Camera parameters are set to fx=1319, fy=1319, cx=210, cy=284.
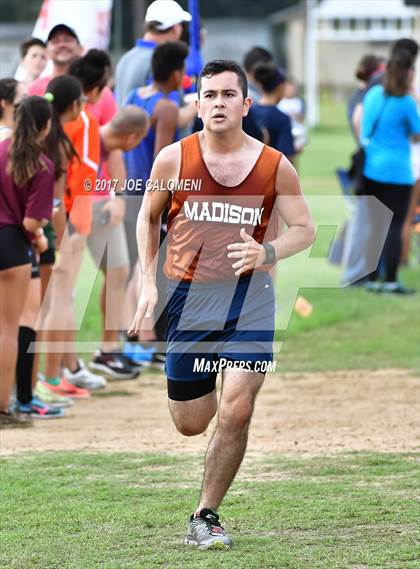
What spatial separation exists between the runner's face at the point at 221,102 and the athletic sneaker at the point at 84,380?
14.2ft

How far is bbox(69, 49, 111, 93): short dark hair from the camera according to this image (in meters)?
9.72

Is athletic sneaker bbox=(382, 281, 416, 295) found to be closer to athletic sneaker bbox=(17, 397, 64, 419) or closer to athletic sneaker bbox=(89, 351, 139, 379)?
athletic sneaker bbox=(89, 351, 139, 379)

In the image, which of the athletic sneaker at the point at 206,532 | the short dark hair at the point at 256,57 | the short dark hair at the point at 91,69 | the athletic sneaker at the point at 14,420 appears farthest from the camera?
the short dark hair at the point at 256,57

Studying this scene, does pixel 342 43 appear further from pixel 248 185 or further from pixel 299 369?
pixel 248 185

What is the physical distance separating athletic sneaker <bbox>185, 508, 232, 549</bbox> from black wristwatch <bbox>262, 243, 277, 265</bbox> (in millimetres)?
1192

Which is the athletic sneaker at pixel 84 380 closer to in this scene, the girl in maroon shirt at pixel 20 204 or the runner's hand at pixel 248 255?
the girl in maroon shirt at pixel 20 204

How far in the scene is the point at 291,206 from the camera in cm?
636

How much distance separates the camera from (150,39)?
37.2 ft

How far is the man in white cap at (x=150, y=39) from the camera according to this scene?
36.6ft

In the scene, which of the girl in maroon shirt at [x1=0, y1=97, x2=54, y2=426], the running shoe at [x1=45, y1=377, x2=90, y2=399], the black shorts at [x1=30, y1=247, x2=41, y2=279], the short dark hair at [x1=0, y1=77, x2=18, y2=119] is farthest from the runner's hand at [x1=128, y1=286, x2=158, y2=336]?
the running shoe at [x1=45, y1=377, x2=90, y2=399]

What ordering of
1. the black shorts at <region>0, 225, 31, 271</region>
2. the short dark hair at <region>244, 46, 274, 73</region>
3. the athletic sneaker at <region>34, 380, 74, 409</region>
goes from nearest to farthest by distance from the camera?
1. the black shorts at <region>0, 225, 31, 271</region>
2. the athletic sneaker at <region>34, 380, 74, 409</region>
3. the short dark hair at <region>244, 46, 274, 73</region>

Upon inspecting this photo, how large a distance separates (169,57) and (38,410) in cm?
303

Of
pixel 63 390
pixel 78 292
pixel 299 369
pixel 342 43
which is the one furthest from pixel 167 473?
pixel 342 43

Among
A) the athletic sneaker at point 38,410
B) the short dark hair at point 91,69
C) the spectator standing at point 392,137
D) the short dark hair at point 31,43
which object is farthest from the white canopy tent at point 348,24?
the athletic sneaker at point 38,410
